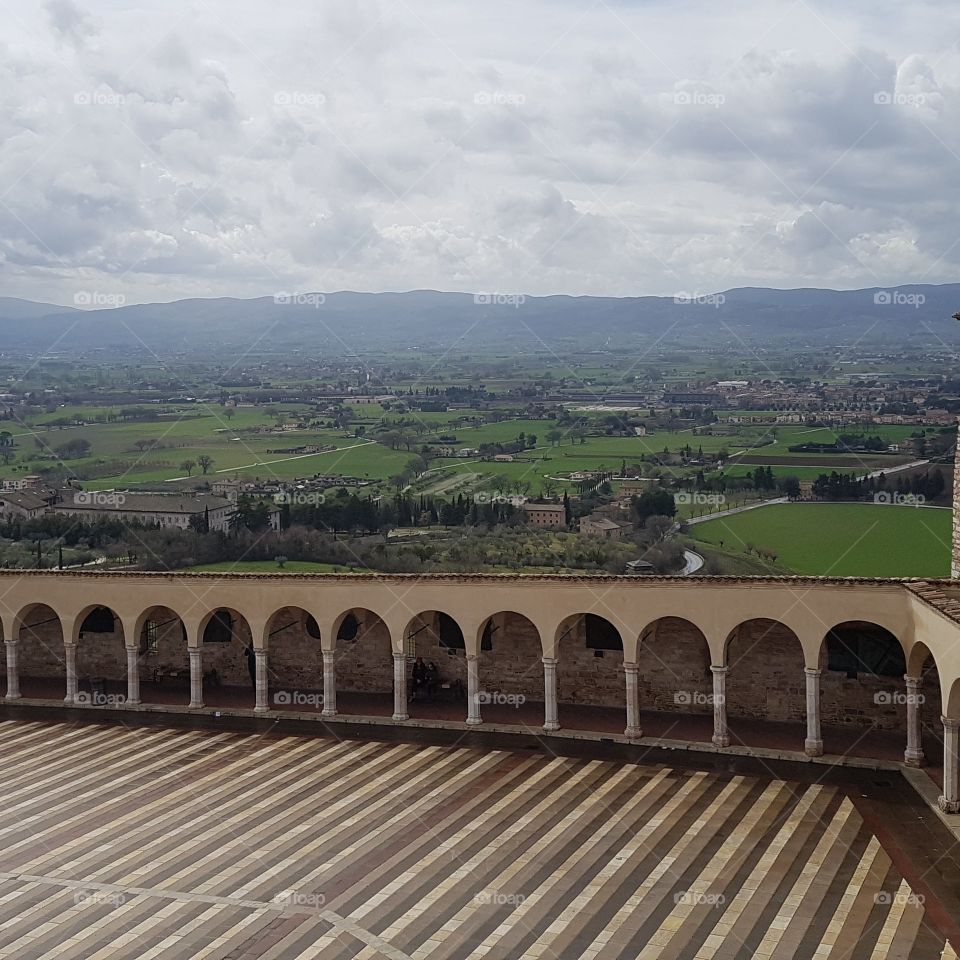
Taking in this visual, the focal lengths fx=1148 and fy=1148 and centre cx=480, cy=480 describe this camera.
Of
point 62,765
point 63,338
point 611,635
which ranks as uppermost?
point 63,338

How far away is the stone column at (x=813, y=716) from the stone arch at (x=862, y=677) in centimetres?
94

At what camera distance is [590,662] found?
23.2m

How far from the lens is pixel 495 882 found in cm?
1513

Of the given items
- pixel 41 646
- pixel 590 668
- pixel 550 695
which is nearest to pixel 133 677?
pixel 41 646

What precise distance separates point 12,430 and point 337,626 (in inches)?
2074

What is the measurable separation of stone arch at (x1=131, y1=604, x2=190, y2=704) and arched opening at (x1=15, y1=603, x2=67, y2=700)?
A: 2.01 meters

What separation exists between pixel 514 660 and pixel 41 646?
11.4m

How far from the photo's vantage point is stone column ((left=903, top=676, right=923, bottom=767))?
19.2 metres

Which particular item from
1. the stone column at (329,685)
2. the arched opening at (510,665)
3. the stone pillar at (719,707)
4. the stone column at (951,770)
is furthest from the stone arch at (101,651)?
the stone column at (951,770)

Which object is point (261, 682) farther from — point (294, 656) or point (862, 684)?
point (862, 684)

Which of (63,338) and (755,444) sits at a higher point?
(63,338)

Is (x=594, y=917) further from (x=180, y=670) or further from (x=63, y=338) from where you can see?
(x=63, y=338)

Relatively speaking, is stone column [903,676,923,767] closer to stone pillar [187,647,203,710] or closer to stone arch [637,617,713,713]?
stone arch [637,617,713,713]

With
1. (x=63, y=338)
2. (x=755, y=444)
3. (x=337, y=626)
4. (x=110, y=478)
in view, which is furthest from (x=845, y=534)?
(x=63, y=338)
